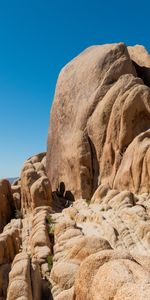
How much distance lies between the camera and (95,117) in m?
33.3

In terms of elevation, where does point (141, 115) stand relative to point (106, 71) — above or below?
below

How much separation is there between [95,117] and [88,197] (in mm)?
7530

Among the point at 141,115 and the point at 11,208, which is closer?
the point at 141,115

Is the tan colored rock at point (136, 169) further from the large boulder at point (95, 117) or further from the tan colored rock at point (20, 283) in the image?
the tan colored rock at point (20, 283)

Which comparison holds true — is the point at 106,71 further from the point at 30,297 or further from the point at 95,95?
the point at 30,297

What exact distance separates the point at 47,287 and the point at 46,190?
18.7 m

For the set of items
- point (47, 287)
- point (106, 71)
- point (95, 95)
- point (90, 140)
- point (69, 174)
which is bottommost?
point (47, 287)

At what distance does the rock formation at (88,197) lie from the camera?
278 inches

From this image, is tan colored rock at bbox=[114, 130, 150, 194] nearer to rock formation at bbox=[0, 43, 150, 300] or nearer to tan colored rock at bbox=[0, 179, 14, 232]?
rock formation at bbox=[0, 43, 150, 300]

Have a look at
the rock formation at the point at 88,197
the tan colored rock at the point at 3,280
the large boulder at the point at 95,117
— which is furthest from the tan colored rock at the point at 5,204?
the tan colored rock at the point at 3,280

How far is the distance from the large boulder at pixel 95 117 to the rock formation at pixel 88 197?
3.7 inches

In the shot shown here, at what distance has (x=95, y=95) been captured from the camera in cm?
3447

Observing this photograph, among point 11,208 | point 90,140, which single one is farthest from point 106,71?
point 11,208

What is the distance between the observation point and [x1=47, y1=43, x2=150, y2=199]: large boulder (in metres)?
29.9
